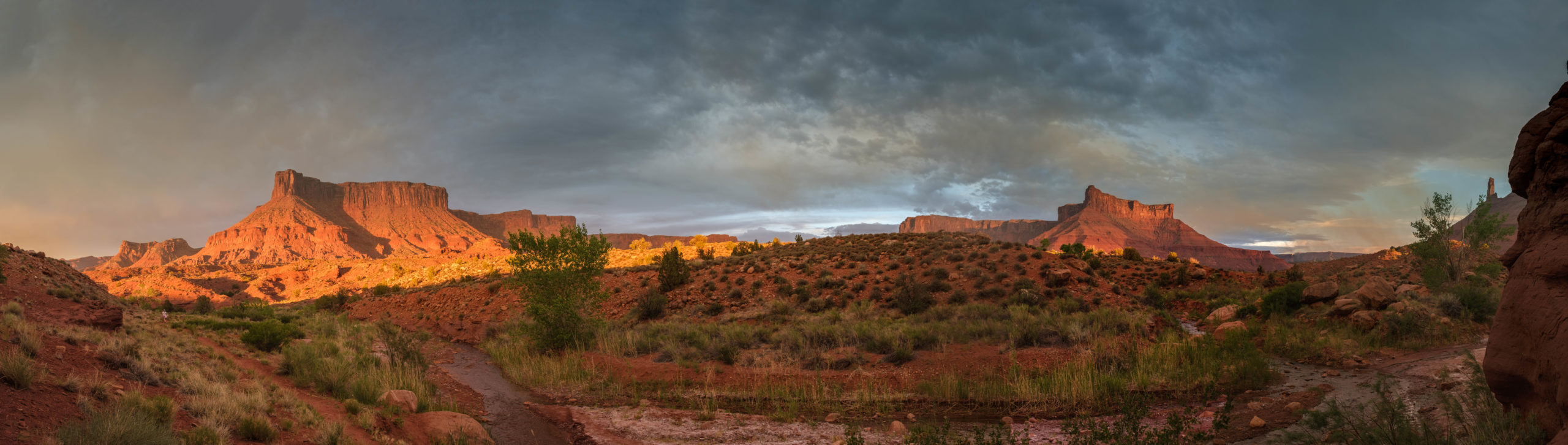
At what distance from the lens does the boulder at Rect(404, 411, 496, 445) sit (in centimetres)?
920

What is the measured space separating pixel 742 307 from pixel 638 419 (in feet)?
54.1

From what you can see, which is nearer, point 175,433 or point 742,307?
point 175,433

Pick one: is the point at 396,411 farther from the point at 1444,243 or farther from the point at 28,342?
the point at 1444,243

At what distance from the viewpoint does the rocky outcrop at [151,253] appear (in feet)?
397

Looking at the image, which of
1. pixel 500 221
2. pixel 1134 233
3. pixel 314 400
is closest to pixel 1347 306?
pixel 314 400

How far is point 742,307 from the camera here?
92.5 ft

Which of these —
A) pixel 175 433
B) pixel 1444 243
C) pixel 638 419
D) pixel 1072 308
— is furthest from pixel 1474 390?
pixel 1444 243

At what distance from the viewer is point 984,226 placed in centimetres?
18075

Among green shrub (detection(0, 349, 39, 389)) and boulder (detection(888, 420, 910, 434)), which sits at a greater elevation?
green shrub (detection(0, 349, 39, 389))

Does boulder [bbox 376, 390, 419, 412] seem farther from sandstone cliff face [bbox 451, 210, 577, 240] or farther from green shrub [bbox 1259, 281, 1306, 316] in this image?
sandstone cliff face [bbox 451, 210, 577, 240]

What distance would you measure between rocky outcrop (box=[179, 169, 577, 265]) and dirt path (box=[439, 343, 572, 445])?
101 m

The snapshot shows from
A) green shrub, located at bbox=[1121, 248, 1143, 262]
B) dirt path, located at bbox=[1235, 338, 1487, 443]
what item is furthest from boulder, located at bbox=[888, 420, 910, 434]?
green shrub, located at bbox=[1121, 248, 1143, 262]

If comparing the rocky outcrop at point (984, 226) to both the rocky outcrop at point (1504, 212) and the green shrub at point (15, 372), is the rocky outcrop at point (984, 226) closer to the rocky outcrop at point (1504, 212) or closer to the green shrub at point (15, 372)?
the rocky outcrop at point (1504, 212)

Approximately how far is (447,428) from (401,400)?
6.57 ft
